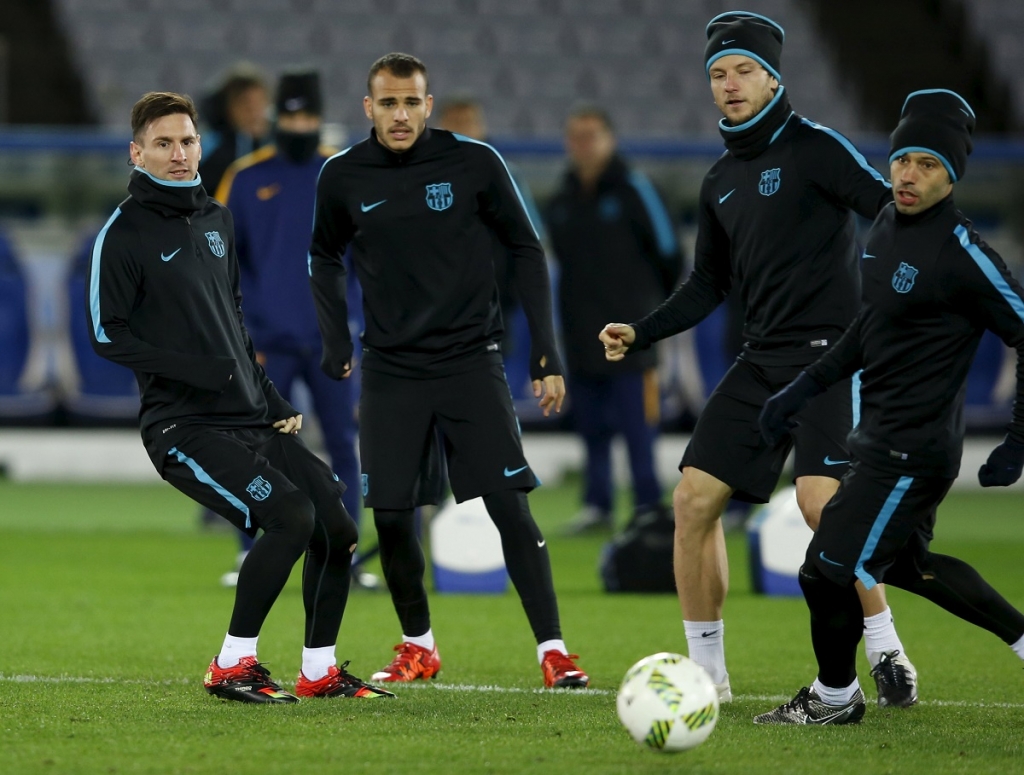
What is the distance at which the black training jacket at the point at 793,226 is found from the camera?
546 centimetres

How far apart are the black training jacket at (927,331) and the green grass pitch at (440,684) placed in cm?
87

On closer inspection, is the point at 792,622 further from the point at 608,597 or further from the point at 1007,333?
the point at 1007,333

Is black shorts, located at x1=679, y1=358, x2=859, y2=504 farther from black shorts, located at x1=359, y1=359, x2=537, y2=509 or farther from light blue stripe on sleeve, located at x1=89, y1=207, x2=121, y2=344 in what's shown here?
light blue stripe on sleeve, located at x1=89, y1=207, x2=121, y2=344

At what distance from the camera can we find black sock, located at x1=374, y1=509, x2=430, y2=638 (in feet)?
19.7

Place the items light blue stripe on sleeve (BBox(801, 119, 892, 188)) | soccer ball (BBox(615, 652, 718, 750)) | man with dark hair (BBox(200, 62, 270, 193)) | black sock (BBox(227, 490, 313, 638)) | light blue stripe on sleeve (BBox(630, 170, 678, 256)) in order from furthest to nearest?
light blue stripe on sleeve (BBox(630, 170, 678, 256)) → man with dark hair (BBox(200, 62, 270, 193)) → light blue stripe on sleeve (BBox(801, 119, 892, 188)) → black sock (BBox(227, 490, 313, 638)) → soccer ball (BBox(615, 652, 718, 750))

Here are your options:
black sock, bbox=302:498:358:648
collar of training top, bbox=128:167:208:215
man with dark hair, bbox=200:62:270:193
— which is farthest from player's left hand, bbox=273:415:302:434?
man with dark hair, bbox=200:62:270:193

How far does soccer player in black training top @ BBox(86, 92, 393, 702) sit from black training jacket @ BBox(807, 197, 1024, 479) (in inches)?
72.2

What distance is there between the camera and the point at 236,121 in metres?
10.4

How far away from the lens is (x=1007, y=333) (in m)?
4.83

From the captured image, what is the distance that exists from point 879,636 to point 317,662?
1.90 m

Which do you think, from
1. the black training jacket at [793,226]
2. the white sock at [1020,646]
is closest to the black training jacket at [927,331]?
the black training jacket at [793,226]

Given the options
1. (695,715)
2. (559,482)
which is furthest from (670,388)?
(695,715)

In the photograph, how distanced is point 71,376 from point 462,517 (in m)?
6.97

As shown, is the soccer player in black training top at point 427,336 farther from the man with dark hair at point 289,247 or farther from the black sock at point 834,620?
the man with dark hair at point 289,247
